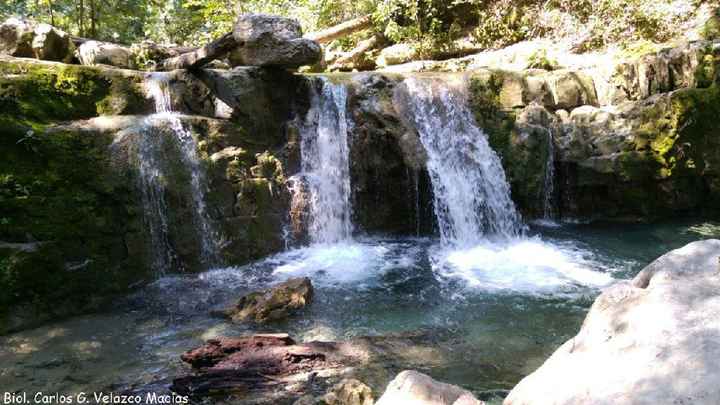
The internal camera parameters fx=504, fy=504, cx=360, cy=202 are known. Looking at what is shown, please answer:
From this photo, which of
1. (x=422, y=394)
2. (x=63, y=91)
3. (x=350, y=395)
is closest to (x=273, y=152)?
(x=63, y=91)

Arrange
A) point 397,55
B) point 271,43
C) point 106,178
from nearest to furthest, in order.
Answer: point 106,178 → point 271,43 → point 397,55

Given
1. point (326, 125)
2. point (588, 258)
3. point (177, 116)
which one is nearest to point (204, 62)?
point (177, 116)

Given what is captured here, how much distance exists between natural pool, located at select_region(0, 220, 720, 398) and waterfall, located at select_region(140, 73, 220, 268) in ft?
1.82

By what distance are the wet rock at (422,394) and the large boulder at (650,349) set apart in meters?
0.27

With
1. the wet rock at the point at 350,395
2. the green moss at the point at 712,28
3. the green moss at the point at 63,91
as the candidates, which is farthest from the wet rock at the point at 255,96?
the green moss at the point at 712,28

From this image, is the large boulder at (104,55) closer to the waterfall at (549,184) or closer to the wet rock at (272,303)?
the wet rock at (272,303)

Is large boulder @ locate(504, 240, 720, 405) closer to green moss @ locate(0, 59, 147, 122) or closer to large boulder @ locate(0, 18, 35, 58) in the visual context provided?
green moss @ locate(0, 59, 147, 122)

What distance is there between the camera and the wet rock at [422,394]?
242 cm

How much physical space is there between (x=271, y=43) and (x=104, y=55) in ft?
10.4

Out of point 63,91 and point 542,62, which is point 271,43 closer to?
point 63,91

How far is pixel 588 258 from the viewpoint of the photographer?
8086mm

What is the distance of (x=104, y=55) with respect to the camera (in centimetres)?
915

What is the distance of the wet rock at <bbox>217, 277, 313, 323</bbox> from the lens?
19.4 ft

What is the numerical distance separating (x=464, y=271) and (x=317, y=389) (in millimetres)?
4137
